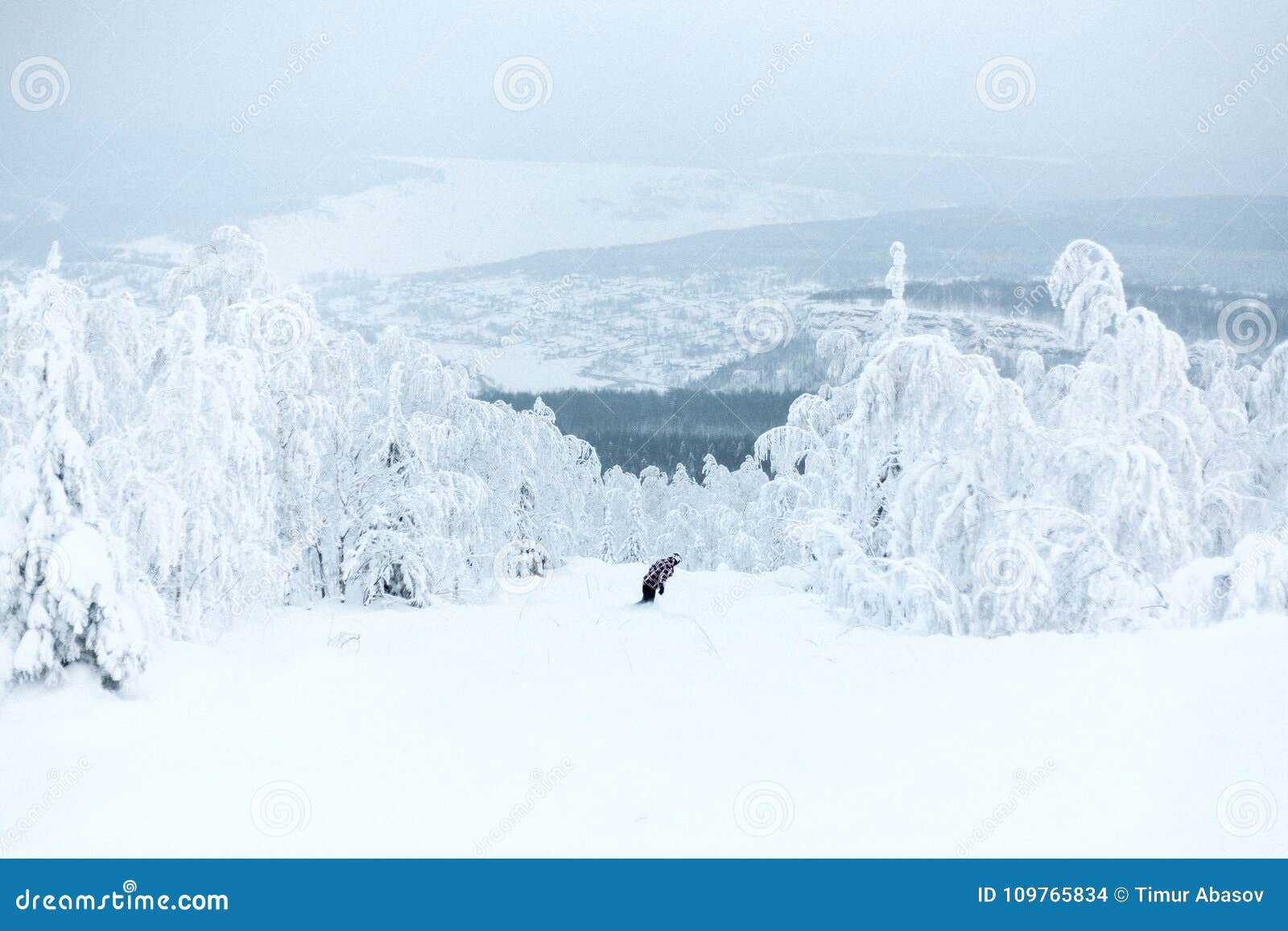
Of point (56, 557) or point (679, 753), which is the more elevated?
point (56, 557)

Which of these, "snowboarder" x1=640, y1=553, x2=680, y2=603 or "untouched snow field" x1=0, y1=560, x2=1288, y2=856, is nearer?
"untouched snow field" x1=0, y1=560, x2=1288, y2=856

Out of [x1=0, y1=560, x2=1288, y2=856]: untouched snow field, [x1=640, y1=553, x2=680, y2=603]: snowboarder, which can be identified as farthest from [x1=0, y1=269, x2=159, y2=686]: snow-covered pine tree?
[x1=640, y1=553, x2=680, y2=603]: snowboarder

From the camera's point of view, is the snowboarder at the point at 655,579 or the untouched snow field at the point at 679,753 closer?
the untouched snow field at the point at 679,753

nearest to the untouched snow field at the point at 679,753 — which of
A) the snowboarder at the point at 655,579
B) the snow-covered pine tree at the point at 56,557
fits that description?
the snow-covered pine tree at the point at 56,557

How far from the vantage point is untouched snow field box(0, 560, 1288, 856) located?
16.4 ft

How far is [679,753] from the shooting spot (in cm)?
575

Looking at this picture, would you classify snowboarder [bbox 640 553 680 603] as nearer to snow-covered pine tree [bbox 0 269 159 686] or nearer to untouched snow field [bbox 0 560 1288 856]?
untouched snow field [bbox 0 560 1288 856]

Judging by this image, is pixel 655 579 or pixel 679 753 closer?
pixel 679 753

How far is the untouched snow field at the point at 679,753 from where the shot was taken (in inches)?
197

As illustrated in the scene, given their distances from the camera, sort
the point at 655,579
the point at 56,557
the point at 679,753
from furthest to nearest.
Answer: the point at 655,579
the point at 56,557
the point at 679,753

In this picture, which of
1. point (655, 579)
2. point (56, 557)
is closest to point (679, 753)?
point (56, 557)

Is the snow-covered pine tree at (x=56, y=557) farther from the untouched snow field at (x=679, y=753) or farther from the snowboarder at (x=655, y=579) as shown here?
the snowboarder at (x=655, y=579)

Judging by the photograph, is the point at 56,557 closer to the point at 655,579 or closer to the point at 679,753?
the point at 679,753

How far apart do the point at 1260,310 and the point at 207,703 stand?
14173 millimetres
